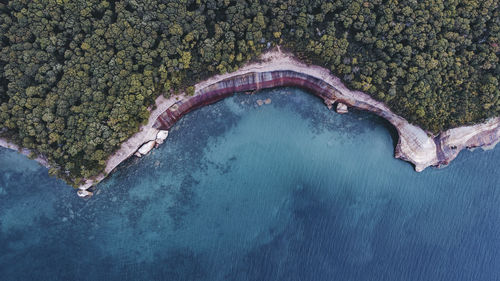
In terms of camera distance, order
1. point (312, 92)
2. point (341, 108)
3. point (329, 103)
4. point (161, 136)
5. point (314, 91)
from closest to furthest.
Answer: point (161, 136) < point (341, 108) < point (329, 103) < point (314, 91) < point (312, 92)

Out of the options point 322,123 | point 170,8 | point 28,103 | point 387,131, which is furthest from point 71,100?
point 387,131

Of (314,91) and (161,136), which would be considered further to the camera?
(314,91)

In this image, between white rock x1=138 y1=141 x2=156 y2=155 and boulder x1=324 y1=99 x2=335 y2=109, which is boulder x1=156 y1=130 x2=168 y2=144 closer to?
white rock x1=138 y1=141 x2=156 y2=155

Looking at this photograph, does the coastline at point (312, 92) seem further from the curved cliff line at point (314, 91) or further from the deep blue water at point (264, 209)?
the deep blue water at point (264, 209)

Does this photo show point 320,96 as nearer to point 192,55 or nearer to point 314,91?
point 314,91

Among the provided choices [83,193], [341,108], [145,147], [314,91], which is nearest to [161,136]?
[145,147]

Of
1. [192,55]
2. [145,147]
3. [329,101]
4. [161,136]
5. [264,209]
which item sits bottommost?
[145,147]
